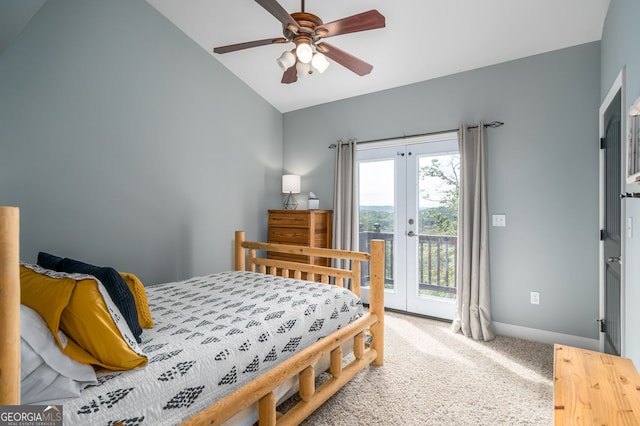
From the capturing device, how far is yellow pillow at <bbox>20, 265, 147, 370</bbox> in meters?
1.13

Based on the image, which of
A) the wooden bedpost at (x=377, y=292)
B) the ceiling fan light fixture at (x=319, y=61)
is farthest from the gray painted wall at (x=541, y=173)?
the ceiling fan light fixture at (x=319, y=61)

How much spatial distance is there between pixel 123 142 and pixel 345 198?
2.35 metres

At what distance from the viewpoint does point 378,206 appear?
393cm

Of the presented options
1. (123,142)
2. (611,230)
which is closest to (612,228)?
(611,230)

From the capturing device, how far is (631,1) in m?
1.79

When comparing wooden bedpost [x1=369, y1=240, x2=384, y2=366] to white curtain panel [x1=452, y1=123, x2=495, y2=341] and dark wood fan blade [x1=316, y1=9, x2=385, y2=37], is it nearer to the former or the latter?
white curtain panel [x1=452, y1=123, x2=495, y2=341]

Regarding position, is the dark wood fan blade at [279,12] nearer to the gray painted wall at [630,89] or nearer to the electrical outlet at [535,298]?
the gray painted wall at [630,89]

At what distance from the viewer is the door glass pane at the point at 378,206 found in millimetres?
3850

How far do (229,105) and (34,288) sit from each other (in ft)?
9.92

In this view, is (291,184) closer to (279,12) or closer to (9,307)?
(279,12)

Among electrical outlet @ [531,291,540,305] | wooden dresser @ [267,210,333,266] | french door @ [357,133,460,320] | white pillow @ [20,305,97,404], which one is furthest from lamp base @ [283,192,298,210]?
white pillow @ [20,305,97,404]

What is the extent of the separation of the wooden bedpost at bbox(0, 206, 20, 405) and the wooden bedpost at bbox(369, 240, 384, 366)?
198 centimetres

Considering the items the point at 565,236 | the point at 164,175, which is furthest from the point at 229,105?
the point at 565,236

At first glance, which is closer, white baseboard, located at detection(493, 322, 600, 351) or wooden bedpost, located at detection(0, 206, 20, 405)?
wooden bedpost, located at detection(0, 206, 20, 405)
